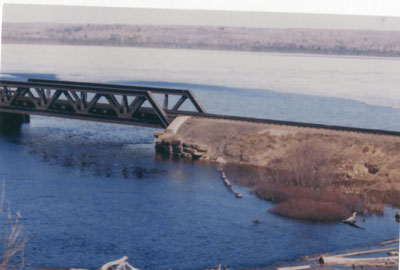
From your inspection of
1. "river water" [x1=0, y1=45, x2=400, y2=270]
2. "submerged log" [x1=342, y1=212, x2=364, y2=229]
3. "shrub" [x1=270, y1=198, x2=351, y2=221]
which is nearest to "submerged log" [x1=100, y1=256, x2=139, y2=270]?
"river water" [x1=0, y1=45, x2=400, y2=270]

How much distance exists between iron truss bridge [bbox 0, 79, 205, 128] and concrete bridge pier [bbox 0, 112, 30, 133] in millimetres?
988

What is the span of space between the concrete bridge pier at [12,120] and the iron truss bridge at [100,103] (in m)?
0.99

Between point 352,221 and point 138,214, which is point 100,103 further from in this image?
A: point 352,221

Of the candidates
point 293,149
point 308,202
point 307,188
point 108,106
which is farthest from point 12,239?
point 108,106

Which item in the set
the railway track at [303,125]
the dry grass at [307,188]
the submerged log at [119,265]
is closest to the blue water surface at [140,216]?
the submerged log at [119,265]

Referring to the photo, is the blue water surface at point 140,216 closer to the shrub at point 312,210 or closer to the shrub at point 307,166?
the shrub at point 312,210

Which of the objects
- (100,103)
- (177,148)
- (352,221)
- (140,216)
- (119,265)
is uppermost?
(100,103)

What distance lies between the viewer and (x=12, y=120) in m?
50.7

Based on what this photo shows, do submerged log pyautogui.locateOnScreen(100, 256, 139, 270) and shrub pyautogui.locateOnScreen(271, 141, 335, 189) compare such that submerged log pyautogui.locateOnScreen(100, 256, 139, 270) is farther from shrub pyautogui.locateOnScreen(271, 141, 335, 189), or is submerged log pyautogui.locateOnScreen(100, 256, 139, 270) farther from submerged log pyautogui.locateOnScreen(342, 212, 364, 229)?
shrub pyautogui.locateOnScreen(271, 141, 335, 189)

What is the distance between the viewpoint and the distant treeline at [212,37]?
4338 centimetres

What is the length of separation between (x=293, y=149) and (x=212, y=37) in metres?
14.3

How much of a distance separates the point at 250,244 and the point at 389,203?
32.6 ft

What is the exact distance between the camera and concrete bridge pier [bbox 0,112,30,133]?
163 feet

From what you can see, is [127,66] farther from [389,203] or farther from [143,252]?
[143,252]
